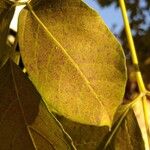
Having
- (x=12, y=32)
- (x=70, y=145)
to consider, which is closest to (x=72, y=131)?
(x=70, y=145)

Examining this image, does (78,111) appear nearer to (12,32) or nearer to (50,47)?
(50,47)

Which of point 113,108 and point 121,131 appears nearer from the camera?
point 113,108

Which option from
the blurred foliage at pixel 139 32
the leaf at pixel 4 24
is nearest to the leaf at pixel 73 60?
the leaf at pixel 4 24

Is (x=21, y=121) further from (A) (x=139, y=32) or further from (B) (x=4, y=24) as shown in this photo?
(A) (x=139, y=32)

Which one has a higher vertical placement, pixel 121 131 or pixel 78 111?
pixel 78 111

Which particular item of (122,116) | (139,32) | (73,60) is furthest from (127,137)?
(139,32)

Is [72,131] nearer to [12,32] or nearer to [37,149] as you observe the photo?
[37,149]
